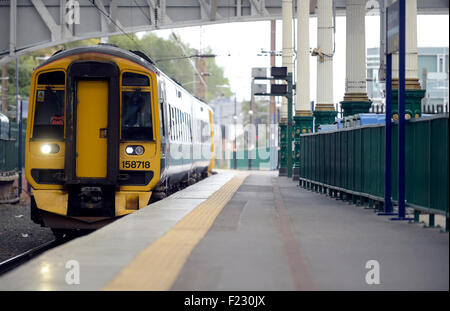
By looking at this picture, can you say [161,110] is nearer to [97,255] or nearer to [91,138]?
[91,138]

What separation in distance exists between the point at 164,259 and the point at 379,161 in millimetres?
6791

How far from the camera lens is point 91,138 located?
1562 cm

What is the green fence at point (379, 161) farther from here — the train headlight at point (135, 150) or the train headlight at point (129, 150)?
the train headlight at point (129, 150)

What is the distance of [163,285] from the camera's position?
7137mm

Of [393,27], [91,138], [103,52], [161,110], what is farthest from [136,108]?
[393,27]

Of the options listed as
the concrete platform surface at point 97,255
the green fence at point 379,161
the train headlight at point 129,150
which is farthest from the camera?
the train headlight at point 129,150

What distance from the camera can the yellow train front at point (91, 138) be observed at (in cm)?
1552

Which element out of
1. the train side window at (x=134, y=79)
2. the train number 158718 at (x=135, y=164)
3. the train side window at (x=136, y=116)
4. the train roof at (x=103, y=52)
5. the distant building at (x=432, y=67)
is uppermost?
the distant building at (x=432, y=67)

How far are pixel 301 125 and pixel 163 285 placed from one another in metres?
24.9

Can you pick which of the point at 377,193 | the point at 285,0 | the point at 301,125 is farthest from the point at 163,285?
the point at 285,0

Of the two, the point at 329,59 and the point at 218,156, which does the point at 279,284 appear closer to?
the point at 329,59

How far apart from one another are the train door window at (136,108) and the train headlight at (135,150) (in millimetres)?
169

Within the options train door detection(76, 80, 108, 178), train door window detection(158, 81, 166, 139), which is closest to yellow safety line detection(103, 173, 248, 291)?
train door detection(76, 80, 108, 178)

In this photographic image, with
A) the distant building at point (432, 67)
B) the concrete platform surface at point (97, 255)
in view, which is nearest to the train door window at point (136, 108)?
the concrete platform surface at point (97, 255)
